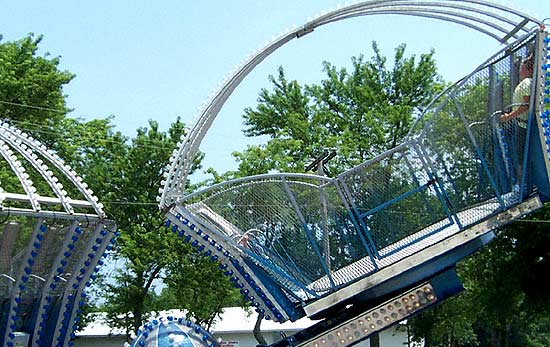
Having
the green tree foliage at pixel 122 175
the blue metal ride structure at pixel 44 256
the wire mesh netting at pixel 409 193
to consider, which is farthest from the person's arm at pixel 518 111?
the green tree foliage at pixel 122 175

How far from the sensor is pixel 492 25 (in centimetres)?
1644

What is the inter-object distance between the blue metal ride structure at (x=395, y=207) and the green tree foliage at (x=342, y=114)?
14.9 metres

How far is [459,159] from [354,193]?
2.01 meters

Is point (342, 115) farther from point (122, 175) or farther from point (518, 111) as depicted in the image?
point (518, 111)

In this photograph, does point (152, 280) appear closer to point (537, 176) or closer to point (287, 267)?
point (287, 267)

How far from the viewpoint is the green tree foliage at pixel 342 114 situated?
106 feet

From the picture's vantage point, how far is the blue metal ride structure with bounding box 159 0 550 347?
14.7 meters

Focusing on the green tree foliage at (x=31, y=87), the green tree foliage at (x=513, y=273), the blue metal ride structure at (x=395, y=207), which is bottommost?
the green tree foliage at (x=513, y=273)

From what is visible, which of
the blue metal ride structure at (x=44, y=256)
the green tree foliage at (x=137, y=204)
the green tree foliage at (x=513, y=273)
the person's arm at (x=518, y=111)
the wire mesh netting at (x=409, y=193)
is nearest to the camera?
the person's arm at (x=518, y=111)

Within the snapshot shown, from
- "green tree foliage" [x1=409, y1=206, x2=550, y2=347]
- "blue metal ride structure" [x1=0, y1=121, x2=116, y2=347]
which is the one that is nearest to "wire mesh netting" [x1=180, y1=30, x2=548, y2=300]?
"blue metal ride structure" [x1=0, y1=121, x2=116, y2=347]

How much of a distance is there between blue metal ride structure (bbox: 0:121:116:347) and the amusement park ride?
7 cm

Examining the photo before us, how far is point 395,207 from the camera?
49.9ft

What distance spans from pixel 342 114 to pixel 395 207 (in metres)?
21.2

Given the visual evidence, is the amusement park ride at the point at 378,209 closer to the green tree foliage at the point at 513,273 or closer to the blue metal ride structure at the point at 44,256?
the blue metal ride structure at the point at 44,256
